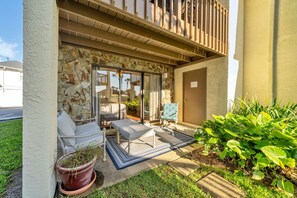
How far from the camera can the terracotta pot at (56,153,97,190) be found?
158 cm

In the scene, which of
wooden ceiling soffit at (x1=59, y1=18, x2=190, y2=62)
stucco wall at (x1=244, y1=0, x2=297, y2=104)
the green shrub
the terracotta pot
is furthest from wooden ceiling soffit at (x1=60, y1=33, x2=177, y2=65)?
stucco wall at (x1=244, y1=0, x2=297, y2=104)

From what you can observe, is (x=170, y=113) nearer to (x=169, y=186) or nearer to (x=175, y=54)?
(x=175, y=54)

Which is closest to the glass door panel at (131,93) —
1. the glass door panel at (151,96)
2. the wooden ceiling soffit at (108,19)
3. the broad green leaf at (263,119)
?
the glass door panel at (151,96)

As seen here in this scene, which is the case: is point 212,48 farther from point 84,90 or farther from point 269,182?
point 84,90

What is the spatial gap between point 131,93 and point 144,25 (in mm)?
2512

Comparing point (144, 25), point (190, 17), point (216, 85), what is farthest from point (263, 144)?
point (144, 25)

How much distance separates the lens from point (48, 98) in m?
1.42

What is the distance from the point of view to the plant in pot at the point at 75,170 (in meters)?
1.59

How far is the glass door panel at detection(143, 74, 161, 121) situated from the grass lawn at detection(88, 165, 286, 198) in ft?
9.99

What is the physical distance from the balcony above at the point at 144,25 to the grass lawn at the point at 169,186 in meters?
2.59

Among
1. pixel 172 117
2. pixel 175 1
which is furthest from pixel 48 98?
pixel 172 117

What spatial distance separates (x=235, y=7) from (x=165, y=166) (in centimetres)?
510

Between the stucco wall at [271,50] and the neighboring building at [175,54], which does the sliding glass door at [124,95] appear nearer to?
the neighboring building at [175,54]

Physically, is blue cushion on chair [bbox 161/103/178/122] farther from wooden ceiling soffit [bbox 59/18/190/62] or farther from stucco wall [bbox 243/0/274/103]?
stucco wall [bbox 243/0/274/103]
